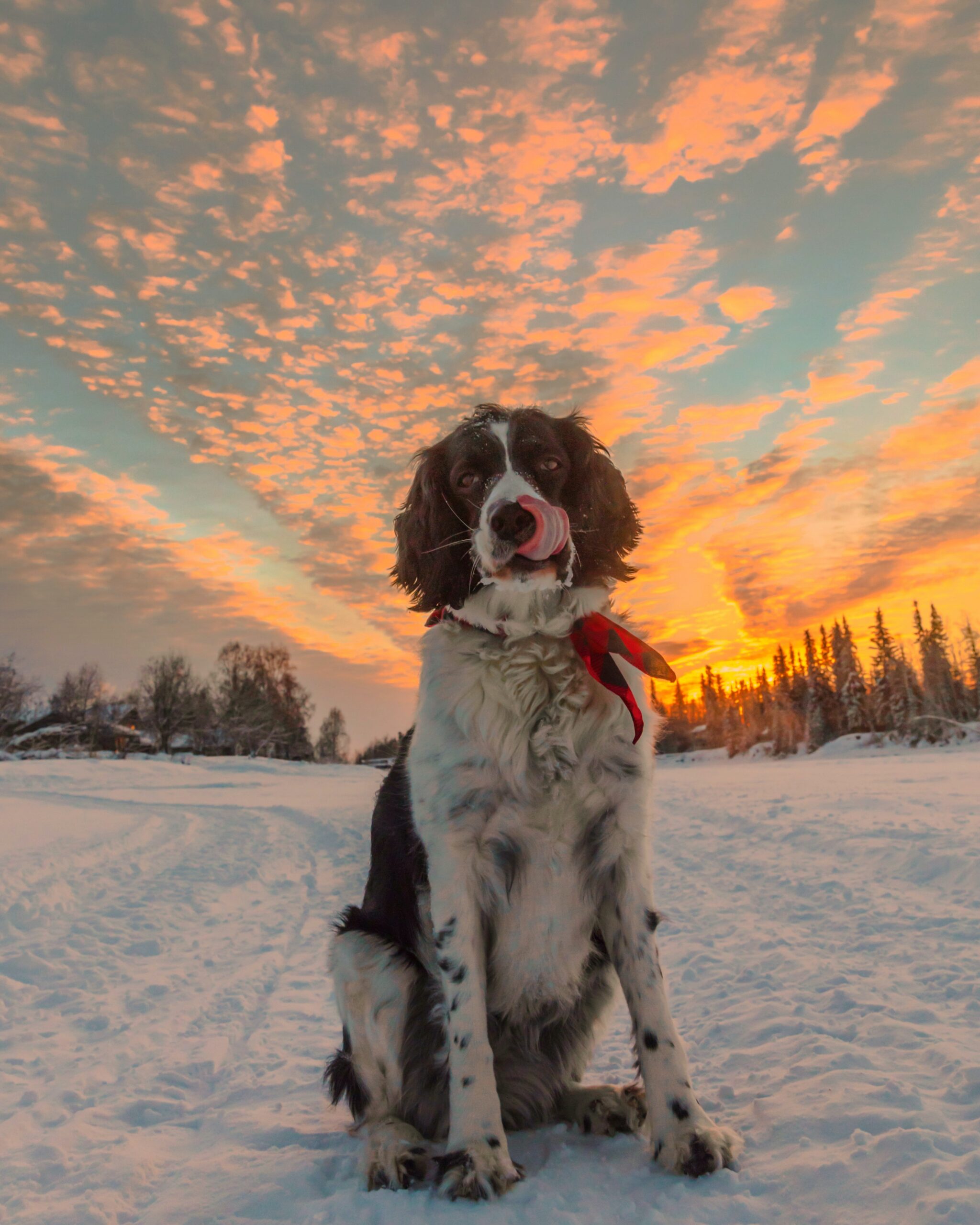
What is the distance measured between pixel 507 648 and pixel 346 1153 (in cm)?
190

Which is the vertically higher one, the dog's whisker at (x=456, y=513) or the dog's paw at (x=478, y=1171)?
the dog's whisker at (x=456, y=513)

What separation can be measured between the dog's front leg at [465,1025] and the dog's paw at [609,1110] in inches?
15.3

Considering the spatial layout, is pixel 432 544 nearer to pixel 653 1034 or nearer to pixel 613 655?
pixel 613 655

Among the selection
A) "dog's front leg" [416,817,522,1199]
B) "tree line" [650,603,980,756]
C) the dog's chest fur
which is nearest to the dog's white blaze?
the dog's chest fur

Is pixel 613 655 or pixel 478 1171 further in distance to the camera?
pixel 613 655

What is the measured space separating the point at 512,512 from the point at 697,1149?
2223mm

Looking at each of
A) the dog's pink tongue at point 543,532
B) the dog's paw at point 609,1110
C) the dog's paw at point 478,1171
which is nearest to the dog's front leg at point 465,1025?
the dog's paw at point 478,1171

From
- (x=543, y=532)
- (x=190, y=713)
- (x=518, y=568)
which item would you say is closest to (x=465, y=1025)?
(x=518, y=568)

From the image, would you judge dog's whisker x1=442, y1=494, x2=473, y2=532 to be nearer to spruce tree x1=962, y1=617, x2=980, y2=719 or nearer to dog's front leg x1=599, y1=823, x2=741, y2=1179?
dog's front leg x1=599, y1=823, x2=741, y2=1179

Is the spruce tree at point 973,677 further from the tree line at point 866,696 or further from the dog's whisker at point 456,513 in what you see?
the dog's whisker at point 456,513

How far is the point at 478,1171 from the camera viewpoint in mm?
2449

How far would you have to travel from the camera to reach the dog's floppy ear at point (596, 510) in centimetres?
348

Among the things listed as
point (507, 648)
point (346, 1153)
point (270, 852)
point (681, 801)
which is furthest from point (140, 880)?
point (681, 801)

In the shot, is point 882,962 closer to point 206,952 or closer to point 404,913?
point 404,913
